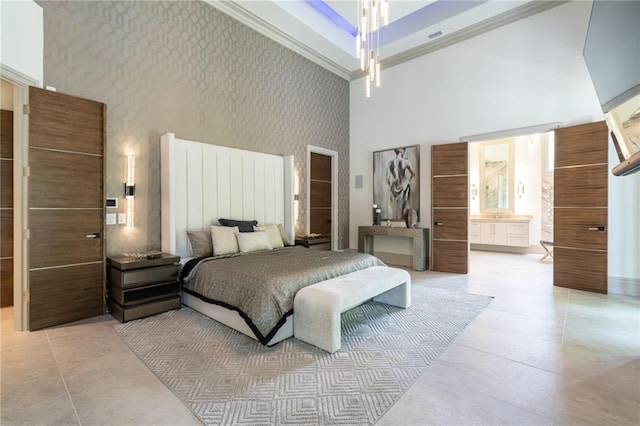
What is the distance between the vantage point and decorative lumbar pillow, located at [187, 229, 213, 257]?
375 centimetres

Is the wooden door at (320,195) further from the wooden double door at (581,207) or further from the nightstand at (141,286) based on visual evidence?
the wooden double door at (581,207)

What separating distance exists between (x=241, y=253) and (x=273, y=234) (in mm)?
849

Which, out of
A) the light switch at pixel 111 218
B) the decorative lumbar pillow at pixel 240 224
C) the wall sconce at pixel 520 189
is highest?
the wall sconce at pixel 520 189

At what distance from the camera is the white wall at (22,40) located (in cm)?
261

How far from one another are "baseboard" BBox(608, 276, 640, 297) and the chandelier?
4.17 meters

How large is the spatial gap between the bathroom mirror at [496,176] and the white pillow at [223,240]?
7205 mm

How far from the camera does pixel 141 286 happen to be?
3.11 metres

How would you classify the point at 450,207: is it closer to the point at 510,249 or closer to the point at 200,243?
the point at 510,249

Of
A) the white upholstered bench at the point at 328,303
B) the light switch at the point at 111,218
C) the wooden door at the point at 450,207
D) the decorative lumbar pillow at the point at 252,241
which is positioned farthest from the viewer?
the wooden door at the point at 450,207

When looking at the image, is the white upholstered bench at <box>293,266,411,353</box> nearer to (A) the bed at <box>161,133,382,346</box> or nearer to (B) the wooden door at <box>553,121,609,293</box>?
(A) the bed at <box>161,133,382,346</box>

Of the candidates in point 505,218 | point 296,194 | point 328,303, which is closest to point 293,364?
point 328,303

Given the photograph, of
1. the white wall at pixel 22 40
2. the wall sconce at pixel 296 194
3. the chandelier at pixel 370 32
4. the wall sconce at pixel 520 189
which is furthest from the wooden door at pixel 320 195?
the wall sconce at pixel 520 189

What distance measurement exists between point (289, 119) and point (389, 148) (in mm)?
2247

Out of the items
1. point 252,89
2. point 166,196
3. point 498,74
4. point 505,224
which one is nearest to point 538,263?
point 505,224
